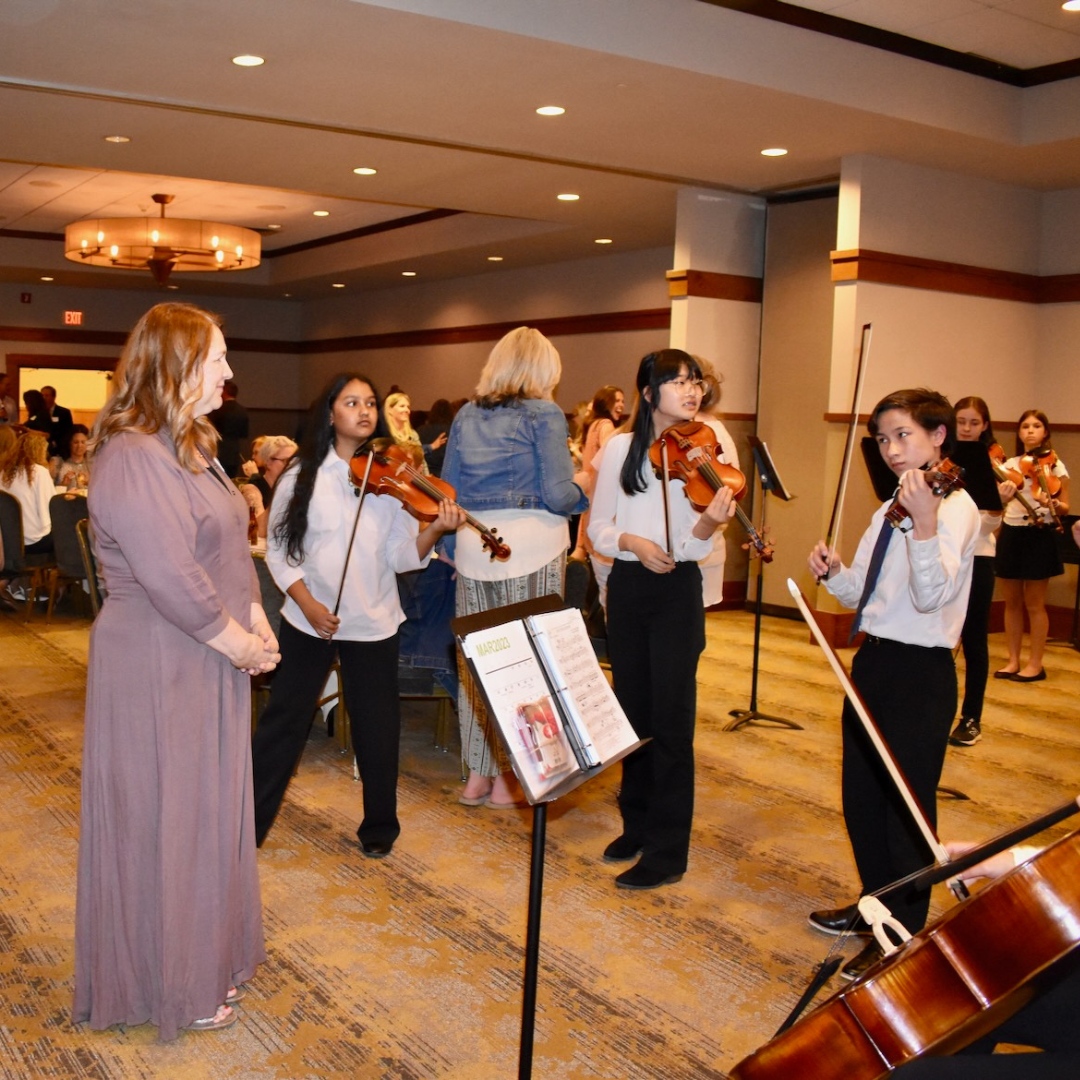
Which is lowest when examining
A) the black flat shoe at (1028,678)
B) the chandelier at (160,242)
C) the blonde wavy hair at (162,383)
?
the black flat shoe at (1028,678)

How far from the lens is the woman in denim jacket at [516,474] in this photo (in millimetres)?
3822

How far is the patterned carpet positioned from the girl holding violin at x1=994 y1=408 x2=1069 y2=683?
52.8 inches

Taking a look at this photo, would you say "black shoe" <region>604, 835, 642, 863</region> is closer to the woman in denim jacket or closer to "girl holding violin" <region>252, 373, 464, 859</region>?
the woman in denim jacket

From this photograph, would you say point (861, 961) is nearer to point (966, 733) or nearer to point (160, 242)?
point (966, 733)

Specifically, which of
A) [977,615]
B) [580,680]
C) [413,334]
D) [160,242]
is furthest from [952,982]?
[413,334]

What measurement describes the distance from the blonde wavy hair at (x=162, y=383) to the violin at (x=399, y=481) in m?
0.99

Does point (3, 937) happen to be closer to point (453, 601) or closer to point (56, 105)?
point (453, 601)

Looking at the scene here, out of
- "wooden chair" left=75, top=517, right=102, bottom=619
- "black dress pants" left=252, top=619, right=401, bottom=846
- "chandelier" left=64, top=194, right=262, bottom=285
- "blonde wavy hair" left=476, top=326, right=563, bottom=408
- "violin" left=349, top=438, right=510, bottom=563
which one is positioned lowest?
"black dress pants" left=252, top=619, right=401, bottom=846

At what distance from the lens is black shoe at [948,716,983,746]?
5094 millimetres

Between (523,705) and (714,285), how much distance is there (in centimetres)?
670

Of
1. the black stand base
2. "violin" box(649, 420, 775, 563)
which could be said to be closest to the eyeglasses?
"violin" box(649, 420, 775, 563)

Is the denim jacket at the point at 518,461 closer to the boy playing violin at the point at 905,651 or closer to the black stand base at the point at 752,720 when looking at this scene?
the boy playing violin at the point at 905,651

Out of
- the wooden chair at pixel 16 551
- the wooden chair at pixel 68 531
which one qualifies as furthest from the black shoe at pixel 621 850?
the wooden chair at pixel 16 551

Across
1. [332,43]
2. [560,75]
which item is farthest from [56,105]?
[560,75]
